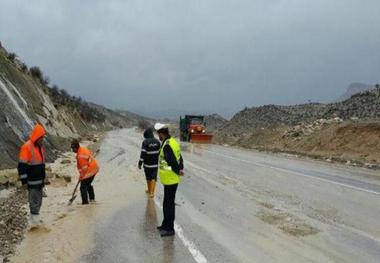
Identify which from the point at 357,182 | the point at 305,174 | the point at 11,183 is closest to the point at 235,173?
the point at 305,174

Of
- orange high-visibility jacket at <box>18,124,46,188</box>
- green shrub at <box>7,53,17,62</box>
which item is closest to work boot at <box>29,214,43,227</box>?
orange high-visibility jacket at <box>18,124,46,188</box>

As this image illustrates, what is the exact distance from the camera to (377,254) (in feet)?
27.0

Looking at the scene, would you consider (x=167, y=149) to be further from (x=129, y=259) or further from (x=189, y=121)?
(x=189, y=121)

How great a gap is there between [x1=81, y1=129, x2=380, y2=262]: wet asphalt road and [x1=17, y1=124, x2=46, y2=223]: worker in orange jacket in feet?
4.41

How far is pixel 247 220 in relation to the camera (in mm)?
11078

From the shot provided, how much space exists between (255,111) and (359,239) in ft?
228

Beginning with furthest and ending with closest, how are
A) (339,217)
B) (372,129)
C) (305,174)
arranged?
(372,129) → (305,174) → (339,217)

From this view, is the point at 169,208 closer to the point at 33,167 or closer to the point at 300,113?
the point at 33,167

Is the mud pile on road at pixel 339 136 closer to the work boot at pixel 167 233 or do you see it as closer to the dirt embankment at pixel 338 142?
the dirt embankment at pixel 338 142

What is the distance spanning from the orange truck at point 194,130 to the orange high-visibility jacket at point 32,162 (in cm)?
3908

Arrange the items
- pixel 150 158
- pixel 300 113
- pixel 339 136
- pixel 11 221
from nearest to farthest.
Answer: pixel 11 221 < pixel 150 158 < pixel 339 136 < pixel 300 113

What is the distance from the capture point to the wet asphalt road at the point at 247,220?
841 centimetres

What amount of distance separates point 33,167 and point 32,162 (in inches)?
4.6

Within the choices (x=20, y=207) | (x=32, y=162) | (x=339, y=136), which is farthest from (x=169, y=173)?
(x=339, y=136)
